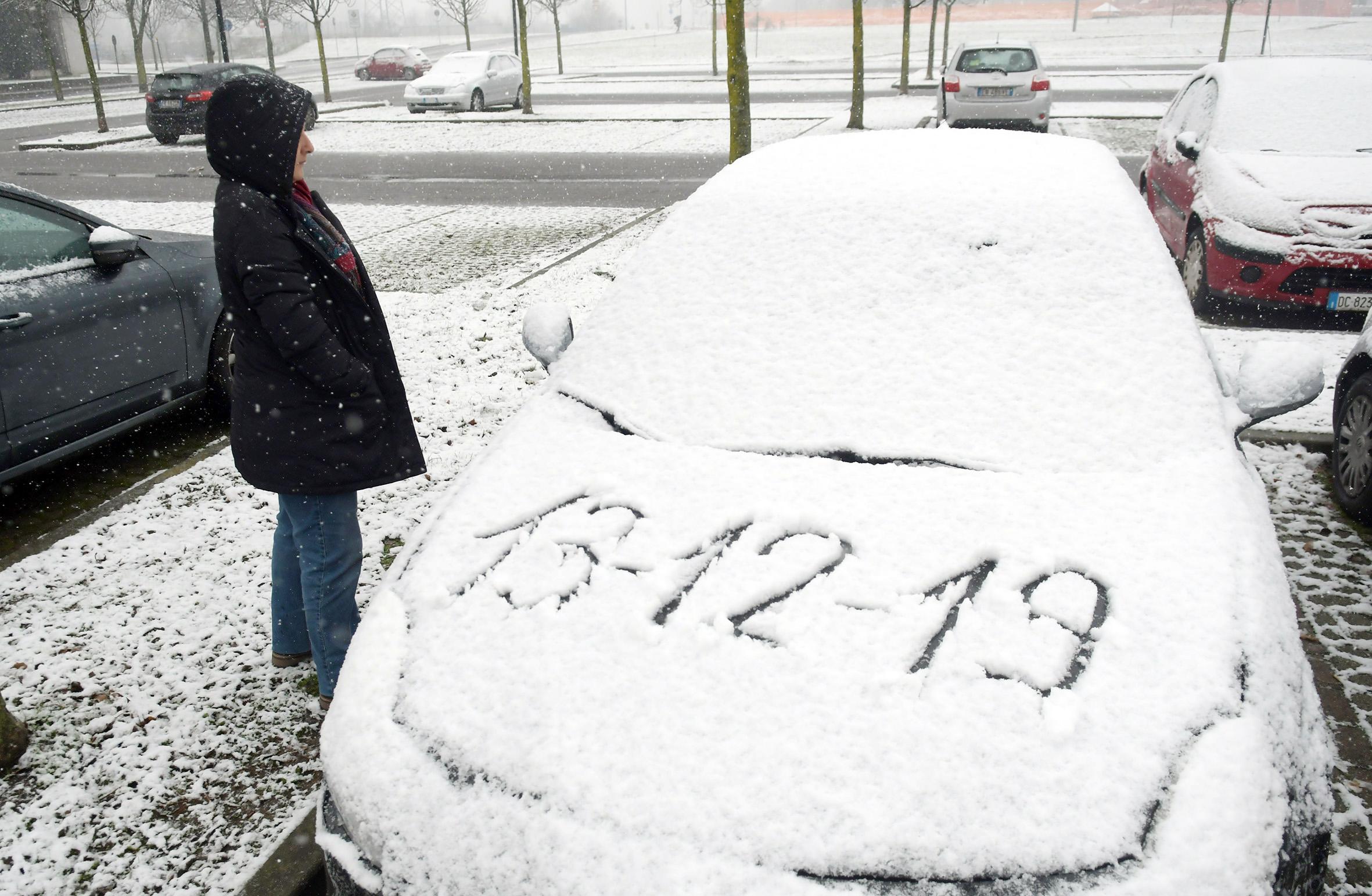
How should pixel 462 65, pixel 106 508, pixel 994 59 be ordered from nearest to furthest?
1. pixel 106 508
2. pixel 994 59
3. pixel 462 65

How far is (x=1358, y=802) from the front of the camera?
2.49m

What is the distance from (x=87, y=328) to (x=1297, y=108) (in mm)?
7674

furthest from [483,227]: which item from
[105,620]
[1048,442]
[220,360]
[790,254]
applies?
[1048,442]

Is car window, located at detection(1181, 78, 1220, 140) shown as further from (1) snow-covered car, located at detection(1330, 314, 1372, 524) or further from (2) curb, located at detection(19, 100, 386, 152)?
(2) curb, located at detection(19, 100, 386, 152)

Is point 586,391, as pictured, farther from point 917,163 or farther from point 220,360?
point 220,360

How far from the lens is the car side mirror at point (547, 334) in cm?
290

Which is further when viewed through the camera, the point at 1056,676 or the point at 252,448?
the point at 252,448

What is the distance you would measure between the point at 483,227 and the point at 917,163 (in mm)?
7852

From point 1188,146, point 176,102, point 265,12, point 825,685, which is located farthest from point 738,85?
point 265,12

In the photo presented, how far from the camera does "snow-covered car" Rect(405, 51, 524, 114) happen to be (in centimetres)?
2270

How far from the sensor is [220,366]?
4.97 m

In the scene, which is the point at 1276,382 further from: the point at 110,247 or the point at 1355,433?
the point at 110,247

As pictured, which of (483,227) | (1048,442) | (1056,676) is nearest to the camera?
(1056,676)

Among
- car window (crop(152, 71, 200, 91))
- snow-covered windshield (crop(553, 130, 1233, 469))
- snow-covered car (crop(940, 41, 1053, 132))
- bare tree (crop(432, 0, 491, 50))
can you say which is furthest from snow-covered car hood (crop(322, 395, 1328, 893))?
bare tree (crop(432, 0, 491, 50))
